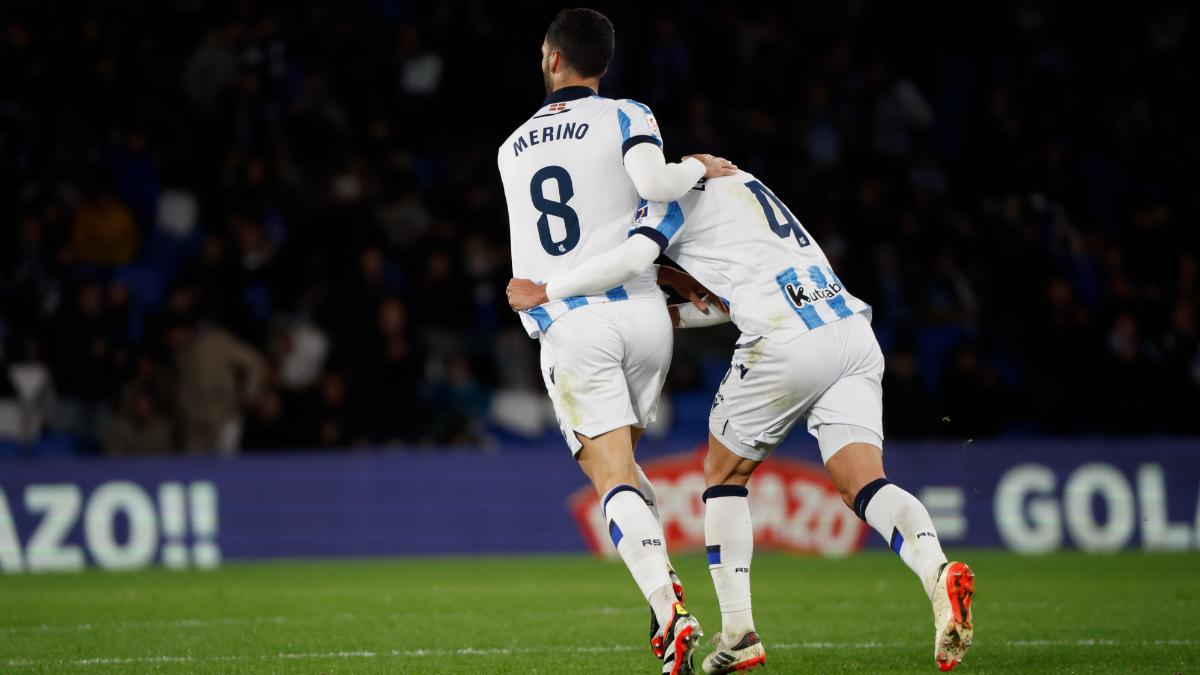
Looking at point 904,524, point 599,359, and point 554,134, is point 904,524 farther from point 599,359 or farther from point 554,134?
point 554,134

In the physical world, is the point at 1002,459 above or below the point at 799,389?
below

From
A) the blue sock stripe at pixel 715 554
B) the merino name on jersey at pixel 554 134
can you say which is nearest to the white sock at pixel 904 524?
the blue sock stripe at pixel 715 554

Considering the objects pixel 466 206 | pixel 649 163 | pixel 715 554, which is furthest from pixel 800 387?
pixel 466 206

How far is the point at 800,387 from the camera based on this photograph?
614cm

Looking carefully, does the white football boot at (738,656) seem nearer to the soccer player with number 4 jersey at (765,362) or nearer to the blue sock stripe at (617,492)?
the soccer player with number 4 jersey at (765,362)

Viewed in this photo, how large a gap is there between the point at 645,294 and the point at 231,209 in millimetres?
10663

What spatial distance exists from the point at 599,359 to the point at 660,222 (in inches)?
22.2

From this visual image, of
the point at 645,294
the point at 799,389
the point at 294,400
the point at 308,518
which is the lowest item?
the point at 308,518

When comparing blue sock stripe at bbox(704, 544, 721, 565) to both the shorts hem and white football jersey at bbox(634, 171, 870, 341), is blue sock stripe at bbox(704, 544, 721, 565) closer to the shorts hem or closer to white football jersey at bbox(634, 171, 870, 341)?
the shorts hem

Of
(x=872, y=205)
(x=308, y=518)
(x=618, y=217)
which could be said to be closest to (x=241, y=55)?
(x=308, y=518)

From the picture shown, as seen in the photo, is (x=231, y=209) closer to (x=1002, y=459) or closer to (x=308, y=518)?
(x=308, y=518)

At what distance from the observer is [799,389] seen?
6.14 meters

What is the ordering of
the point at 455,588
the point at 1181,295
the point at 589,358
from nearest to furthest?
1. the point at 589,358
2. the point at 455,588
3. the point at 1181,295


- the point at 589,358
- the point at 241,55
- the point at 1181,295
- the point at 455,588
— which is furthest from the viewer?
the point at 241,55
